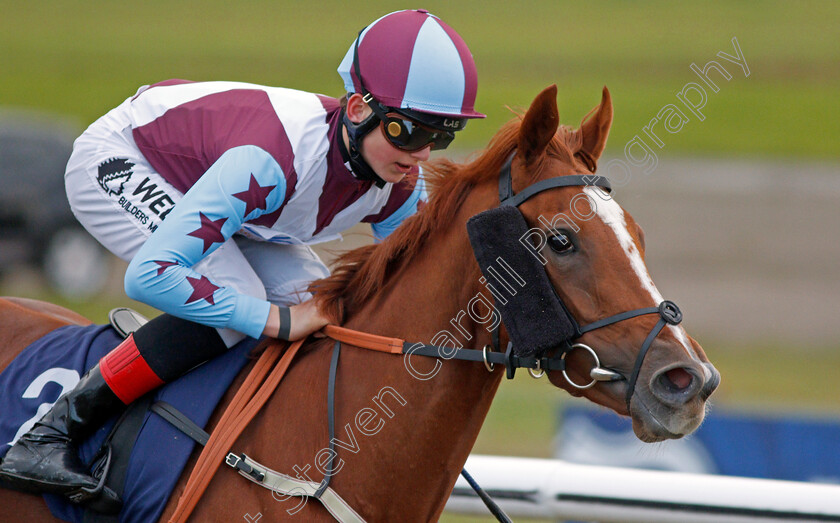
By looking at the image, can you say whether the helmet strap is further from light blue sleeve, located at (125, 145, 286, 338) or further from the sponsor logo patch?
the sponsor logo patch

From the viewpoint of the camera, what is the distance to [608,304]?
235 cm

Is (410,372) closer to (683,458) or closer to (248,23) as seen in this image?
(683,458)

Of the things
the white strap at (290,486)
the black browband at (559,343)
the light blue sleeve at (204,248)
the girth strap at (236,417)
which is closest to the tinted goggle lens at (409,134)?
the black browband at (559,343)

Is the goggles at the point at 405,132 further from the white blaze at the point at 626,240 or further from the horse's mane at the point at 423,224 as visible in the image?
the white blaze at the point at 626,240

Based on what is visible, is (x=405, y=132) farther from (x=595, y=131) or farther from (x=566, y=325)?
(x=566, y=325)

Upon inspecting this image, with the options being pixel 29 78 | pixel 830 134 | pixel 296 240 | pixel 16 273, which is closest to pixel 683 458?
pixel 296 240

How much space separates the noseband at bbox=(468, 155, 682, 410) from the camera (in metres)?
2.30

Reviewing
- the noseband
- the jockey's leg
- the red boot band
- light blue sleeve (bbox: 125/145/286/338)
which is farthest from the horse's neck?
the red boot band

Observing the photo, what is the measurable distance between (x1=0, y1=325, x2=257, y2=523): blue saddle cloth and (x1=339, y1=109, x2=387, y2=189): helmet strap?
676mm

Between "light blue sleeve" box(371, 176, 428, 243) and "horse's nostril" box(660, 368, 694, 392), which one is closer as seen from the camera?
"horse's nostril" box(660, 368, 694, 392)

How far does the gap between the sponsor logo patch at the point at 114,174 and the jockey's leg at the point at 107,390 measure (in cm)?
56

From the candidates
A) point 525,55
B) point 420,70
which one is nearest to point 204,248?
point 420,70

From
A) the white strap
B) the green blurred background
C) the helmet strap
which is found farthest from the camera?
the green blurred background

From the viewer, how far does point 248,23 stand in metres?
32.8
